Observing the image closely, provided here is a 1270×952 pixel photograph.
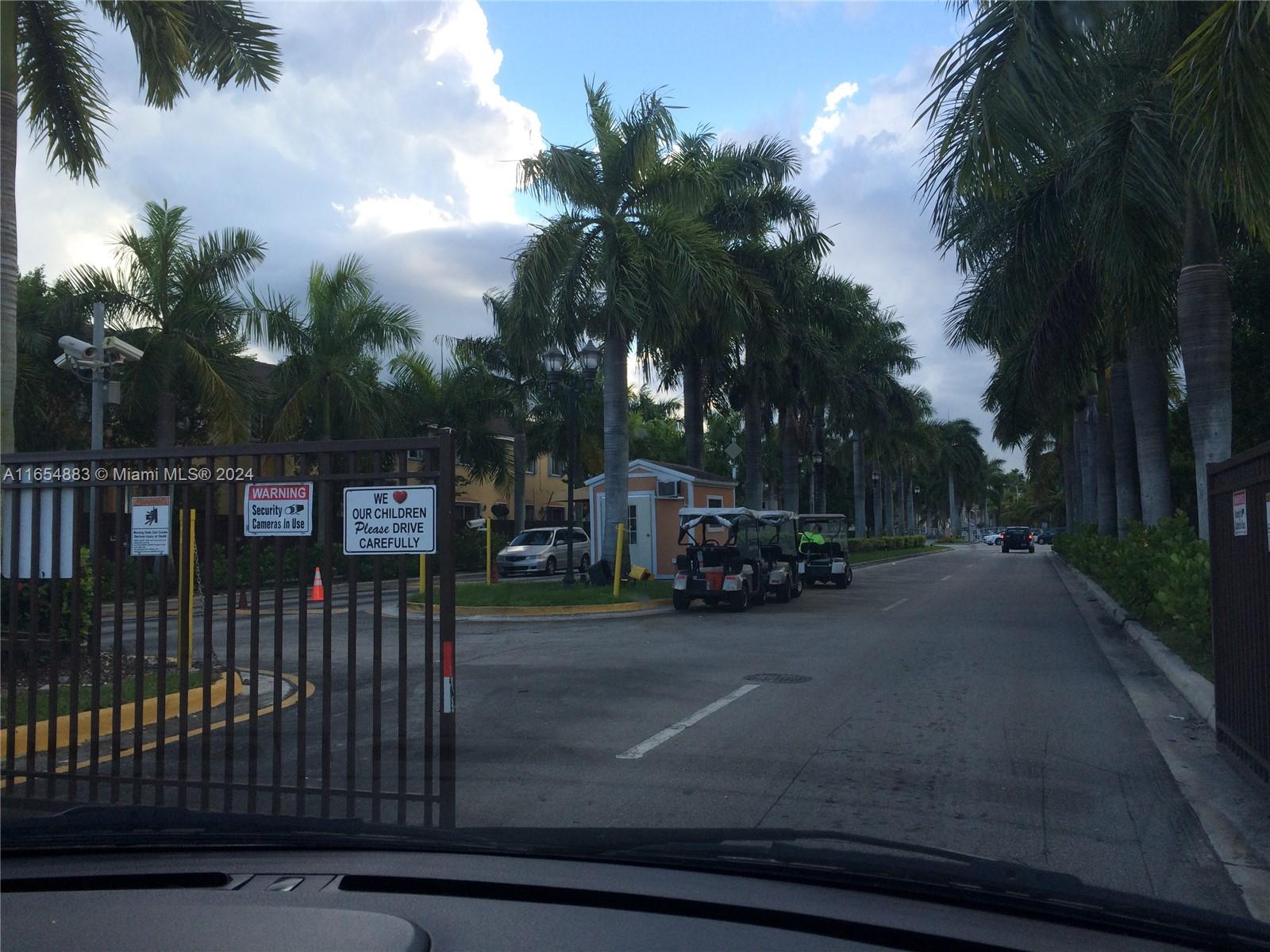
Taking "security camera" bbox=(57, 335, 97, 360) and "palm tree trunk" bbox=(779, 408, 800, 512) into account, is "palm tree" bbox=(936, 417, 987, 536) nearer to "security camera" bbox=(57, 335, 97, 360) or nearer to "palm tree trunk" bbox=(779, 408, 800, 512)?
"palm tree trunk" bbox=(779, 408, 800, 512)

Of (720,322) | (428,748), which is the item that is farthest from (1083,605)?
(428,748)

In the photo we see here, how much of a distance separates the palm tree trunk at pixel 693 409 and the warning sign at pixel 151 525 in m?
22.1

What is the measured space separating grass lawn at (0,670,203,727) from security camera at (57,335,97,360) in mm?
6202

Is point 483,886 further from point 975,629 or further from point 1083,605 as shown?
point 1083,605

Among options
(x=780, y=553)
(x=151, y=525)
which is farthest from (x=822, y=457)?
(x=151, y=525)

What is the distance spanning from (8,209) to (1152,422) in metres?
17.3

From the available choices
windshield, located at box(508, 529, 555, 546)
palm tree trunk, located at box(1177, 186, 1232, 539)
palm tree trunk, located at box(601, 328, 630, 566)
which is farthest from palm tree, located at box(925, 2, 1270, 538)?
windshield, located at box(508, 529, 555, 546)

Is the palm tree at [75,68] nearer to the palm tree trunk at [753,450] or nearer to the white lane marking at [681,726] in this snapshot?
the white lane marking at [681,726]

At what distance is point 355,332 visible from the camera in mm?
29531

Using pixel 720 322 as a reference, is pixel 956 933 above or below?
below

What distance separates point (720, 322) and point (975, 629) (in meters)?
8.80

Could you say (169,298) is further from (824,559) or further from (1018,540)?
(1018,540)

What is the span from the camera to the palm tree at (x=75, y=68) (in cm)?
1012

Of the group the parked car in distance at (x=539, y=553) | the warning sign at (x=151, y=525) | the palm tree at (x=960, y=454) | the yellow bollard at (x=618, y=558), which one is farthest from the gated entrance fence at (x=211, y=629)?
the palm tree at (x=960, y=454)
